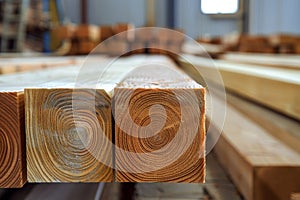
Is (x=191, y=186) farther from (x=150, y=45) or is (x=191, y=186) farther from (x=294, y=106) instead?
(x=150, y=45)

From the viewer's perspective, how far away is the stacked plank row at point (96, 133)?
2.31ft

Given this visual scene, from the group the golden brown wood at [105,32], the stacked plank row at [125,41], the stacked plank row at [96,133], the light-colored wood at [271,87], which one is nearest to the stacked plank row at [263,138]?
the light-colored wood at [271,87]

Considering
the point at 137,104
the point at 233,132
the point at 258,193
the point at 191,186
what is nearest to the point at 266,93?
the point at 233,132

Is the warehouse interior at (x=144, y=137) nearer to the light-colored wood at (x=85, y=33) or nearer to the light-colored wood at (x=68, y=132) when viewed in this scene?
the light-colored wood at (x=68, y=132)

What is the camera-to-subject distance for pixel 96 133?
720 mm

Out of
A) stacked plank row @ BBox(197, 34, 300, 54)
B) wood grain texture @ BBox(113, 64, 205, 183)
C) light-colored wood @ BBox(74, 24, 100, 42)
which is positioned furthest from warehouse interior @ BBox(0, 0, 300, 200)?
stacked plank row @ BBox(197, 34, 300, 54)

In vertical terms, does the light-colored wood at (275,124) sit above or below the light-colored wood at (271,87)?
below

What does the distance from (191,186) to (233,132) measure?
29 cm

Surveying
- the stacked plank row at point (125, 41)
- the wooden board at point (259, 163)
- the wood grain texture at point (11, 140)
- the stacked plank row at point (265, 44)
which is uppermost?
the wood grain texture at point (11, 140)

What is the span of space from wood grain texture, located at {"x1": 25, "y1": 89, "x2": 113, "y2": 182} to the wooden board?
444 mm

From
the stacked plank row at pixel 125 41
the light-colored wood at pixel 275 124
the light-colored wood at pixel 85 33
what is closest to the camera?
the light-colored wood at pixel 275 124

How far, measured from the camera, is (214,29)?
7.48m

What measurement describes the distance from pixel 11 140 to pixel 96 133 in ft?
0.49

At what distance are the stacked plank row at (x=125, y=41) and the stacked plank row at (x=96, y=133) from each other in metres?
3.61
